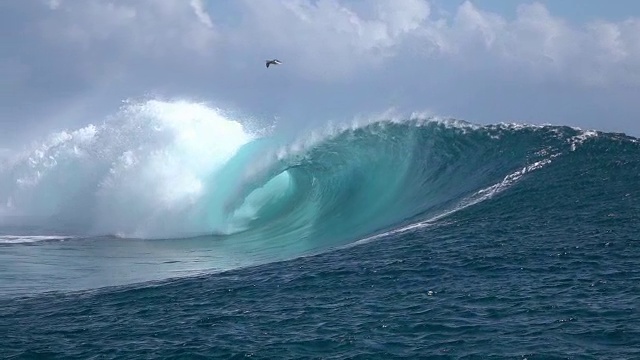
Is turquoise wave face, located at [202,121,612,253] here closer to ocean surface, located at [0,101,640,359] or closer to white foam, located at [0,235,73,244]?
ocean surface, located at [0,101,640,359]

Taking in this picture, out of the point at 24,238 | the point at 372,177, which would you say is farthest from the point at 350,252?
the point at 24,238

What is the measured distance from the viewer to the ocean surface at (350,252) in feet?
29.9

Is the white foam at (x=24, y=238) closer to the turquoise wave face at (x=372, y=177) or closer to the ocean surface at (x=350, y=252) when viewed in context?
the ocean surface at (x=350, y=252)

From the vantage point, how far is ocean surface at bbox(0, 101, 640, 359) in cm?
912

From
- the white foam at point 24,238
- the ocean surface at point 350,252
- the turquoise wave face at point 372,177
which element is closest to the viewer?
the ocean surface at point 350,252

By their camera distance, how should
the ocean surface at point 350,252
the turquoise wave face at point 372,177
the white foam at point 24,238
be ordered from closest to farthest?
the ocean surface at point 350,252 → the turquoise wave face at point 372,177 → the white foam at point 24,238

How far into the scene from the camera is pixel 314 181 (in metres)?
24.2

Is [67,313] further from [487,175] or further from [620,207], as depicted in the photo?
[487,175]

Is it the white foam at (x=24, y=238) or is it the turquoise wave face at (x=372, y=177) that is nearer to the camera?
the turquoise wave face at (x=372, y=177)

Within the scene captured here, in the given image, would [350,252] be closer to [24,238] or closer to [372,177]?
[372,177]

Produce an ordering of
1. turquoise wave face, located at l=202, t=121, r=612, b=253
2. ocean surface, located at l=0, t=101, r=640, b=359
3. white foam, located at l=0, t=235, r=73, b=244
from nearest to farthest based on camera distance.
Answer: ocean surface, located at l=0, t=101, r=640, b=359 → turquoise wave face, located at l=202, t=121, r=612, b=253 → white foam, located at l=0, t=235, r=73, b=244

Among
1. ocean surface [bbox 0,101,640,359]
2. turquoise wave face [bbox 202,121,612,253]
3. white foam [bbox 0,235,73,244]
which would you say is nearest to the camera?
ocean surface [bbox 0,101,640,359]

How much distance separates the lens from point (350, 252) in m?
14.0

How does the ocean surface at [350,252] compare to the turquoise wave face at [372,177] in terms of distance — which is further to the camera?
the turquoise wave face at [372,177]
